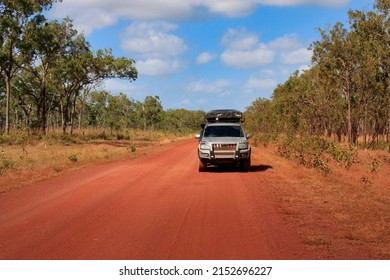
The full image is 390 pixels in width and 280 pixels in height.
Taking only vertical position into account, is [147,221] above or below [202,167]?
below

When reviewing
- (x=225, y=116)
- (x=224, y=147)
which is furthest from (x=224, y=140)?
(x=225, y=116)

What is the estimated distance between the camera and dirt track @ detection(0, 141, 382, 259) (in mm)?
5625

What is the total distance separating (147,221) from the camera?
7.43 metres

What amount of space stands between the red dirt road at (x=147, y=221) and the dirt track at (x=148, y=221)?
1 centimetres

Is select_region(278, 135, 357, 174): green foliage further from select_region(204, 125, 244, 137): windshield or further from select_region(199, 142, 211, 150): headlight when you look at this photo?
select_region(199, 142, 211, 150): headlight

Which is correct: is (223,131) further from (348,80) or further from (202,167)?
(348,80)

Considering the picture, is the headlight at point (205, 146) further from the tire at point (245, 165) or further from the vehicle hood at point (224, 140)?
the tire at point (245, 165)

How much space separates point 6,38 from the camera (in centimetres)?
3500

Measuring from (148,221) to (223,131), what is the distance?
935 centimetres

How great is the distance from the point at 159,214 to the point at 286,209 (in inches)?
108

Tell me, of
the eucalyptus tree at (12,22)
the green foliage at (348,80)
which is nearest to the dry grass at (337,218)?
the green foliage at (348,80)

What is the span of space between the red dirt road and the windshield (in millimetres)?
3722

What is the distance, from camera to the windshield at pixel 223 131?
16.2m

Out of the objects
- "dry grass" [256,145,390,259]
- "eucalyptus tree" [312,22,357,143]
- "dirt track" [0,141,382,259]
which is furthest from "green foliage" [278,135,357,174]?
"eucalyptus tree" [312,22,357,143]
